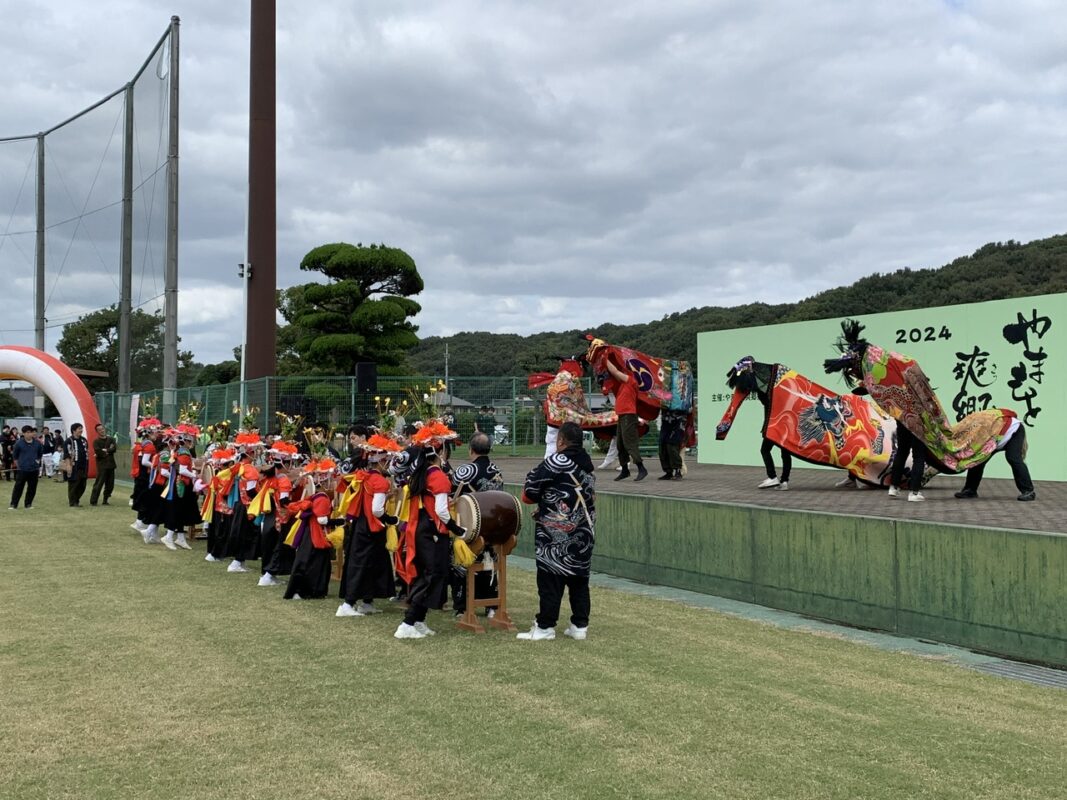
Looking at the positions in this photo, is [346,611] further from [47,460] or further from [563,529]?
[47,460]

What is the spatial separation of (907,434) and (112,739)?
9.25 metres

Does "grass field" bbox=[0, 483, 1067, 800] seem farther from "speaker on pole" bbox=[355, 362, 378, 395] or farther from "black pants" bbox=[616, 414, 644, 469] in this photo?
"speaker on pole" bbox=[355, 362, 378, 395]

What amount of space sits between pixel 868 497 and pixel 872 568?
4.26 meters

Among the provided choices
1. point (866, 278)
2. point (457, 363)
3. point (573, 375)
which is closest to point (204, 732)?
point (573, 375)

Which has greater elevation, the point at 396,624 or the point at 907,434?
the point at 907,434

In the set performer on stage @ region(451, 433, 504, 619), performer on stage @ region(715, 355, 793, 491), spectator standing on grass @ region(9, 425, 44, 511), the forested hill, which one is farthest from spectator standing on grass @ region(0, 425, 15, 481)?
performer on stage @ region(451, 433, 504, 619)

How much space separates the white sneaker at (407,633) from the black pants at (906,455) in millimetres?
6274

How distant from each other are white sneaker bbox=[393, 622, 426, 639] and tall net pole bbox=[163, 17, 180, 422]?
19277mm

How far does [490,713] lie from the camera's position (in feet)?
17.1

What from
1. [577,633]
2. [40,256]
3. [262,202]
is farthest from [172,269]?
[577,633]

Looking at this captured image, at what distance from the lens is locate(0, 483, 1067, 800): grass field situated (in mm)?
4180

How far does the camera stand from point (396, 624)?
779 centimetres

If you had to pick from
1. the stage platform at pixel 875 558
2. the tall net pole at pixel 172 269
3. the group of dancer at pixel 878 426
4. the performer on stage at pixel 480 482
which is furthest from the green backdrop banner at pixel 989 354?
the tall net pole at pixel 172 269

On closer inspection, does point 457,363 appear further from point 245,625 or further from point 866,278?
point 245,625
